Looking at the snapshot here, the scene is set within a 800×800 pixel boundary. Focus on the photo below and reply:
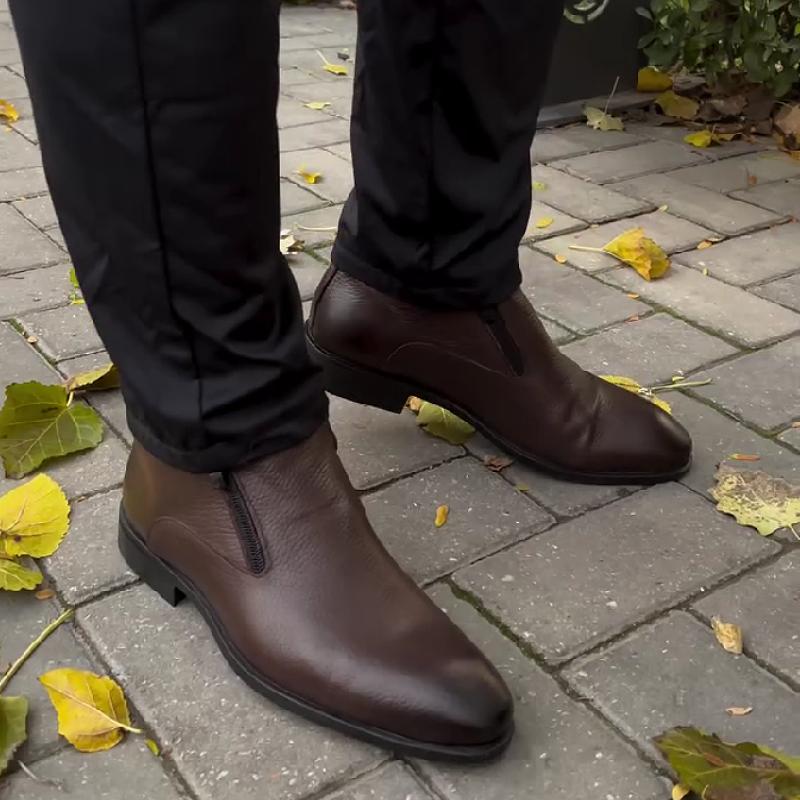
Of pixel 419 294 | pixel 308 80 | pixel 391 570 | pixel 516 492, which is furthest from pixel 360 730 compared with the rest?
pixel 308 80

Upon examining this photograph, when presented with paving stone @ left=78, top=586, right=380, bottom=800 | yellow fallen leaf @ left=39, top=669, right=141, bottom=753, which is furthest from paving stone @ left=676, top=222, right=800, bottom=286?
yellow fallen leaf @ left=39, top=669, right=141, bottom=753

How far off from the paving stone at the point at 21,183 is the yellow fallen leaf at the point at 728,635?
1928mm

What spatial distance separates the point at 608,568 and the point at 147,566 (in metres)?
0.54

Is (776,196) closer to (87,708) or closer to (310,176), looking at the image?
(310,176)

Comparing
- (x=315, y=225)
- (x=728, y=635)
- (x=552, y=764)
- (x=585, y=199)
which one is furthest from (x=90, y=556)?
(x=585, y=199)

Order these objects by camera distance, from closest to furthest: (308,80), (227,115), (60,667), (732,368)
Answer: (227,115) → (60,667) → (732,368) → (308,80)

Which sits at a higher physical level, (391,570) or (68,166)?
(68,166)

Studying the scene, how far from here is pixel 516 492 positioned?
138cm

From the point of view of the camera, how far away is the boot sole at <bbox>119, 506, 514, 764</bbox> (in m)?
0.95

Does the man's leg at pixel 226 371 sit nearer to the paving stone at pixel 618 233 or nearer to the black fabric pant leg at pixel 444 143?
the black fabric pant leg at pixel 444 143

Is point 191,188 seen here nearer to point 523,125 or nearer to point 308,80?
point 523,125

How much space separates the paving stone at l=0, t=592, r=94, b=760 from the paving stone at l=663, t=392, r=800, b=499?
2.69ft

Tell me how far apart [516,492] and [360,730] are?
486 millimetres

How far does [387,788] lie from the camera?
0.95m
